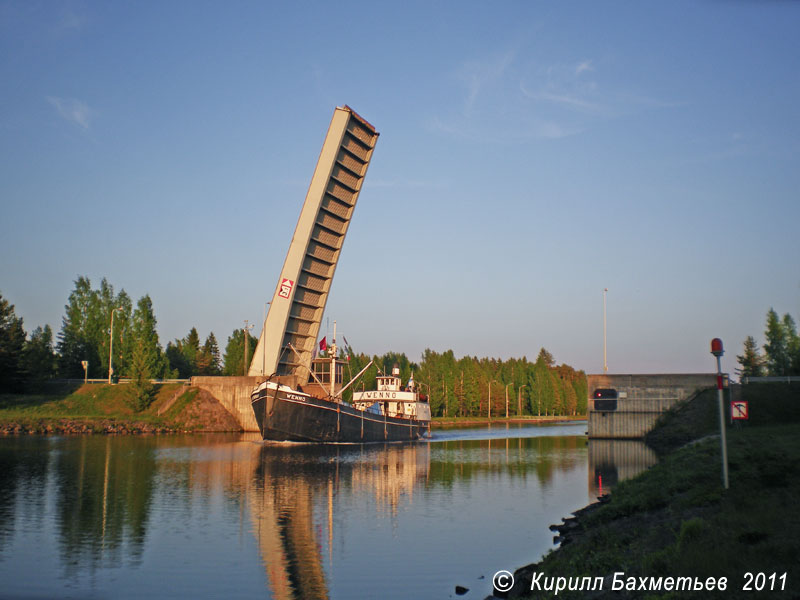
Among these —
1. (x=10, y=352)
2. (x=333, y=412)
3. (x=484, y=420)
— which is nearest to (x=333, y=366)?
(x=333, y=412)

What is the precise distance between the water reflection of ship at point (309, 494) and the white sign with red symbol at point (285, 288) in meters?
12.5

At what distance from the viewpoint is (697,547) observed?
1077 centimetres

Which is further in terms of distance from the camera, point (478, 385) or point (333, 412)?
point (478, 385)

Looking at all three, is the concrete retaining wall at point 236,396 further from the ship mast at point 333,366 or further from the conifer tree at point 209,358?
the conifer tree at point 209,358

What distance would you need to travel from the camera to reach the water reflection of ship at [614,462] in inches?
1236

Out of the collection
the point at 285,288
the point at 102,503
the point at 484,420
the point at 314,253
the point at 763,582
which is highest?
the point at 314,253

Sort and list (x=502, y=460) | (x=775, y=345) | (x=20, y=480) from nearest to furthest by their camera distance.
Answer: (x=20, y=480)
(x=502, y=460)
(x=775, y=345)

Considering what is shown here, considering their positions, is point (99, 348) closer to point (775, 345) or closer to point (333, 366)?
point (333, 366)

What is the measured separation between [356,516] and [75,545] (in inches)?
354

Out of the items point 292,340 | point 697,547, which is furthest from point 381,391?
point 697,547

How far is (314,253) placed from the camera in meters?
57.0

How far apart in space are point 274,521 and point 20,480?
49.1 feet

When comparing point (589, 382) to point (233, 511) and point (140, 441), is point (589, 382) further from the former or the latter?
point (233, 511)

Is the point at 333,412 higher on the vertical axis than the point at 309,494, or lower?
higher
